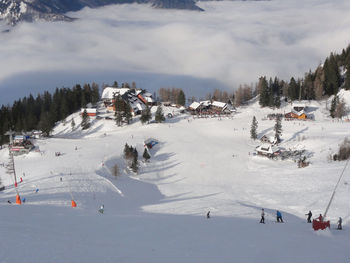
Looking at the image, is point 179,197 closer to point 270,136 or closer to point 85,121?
point 270,136

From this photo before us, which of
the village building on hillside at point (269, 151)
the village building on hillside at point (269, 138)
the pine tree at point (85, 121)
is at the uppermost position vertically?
the pine tree at point (85, 121)

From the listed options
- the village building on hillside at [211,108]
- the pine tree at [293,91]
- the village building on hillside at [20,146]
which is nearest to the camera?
the village building on hillside at [20,146]

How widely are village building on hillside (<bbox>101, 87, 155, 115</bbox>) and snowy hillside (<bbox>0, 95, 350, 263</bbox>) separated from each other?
28.8 ft

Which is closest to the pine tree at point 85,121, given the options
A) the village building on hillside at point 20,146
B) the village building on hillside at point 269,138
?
the village building on hillside at point 20,146

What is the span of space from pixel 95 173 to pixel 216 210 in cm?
2456

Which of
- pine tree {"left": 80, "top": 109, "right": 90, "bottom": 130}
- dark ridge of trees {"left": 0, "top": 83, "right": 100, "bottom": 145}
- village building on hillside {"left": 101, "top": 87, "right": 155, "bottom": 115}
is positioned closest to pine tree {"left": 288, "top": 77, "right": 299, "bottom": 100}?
village building on hillside {"left": 101, "top": 87, "right": 155, "bottom": 115}

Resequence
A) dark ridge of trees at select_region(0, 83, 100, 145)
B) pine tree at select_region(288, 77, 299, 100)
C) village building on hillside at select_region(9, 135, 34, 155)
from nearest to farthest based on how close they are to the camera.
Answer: village building on hillside at select_region(9, 135, 34, 155) → dark ridge of trees at select_region(0, 83, 100, 145) → pine tree at select_region(288, 77, 299, 100)

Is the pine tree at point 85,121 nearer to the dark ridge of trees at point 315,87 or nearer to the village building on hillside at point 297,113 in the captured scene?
the dark ridge of trees at point 315,87

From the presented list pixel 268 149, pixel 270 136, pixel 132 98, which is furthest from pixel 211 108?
pixel 268 149

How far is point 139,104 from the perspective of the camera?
101 m

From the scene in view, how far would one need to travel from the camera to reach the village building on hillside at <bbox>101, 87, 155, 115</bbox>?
98.9 meters

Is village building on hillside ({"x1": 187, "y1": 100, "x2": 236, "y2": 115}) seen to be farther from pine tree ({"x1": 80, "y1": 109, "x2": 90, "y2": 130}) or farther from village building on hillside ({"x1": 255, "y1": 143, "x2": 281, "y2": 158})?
village building on hillside ({"x1": 255, "y1": 143, "x2": 281, "y2": 158})

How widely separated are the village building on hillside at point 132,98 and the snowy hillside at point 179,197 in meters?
8.77

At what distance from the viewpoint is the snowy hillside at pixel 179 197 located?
18.0 meters
